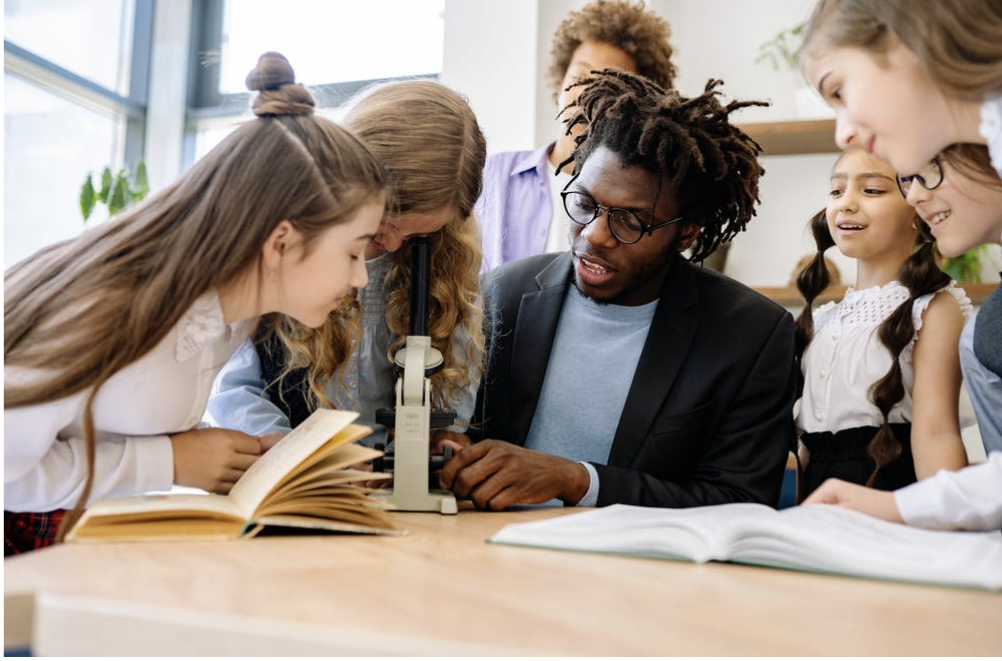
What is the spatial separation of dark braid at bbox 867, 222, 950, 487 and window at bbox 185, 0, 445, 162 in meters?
2.59

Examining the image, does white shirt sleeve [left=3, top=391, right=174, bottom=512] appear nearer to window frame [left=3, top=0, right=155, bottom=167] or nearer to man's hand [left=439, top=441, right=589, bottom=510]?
man's hand [left=439, top=441, right=589, bottom=510]

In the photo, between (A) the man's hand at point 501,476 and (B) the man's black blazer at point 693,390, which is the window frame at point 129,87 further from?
(A) the man's hand at point 501,476

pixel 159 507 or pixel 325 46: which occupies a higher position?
pixel 325 46

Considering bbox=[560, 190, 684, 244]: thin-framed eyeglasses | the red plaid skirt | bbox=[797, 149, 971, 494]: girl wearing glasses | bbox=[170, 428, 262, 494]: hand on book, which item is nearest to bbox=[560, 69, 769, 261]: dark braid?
bbox=[560, 190, 684, 244]: thin-framed eyeglasses

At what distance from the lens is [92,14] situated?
12.9 feet

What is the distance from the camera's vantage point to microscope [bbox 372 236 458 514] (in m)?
1.29

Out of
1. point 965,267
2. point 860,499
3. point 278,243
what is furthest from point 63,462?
point 965,267

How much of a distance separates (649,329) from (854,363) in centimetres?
42

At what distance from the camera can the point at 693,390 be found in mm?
1722

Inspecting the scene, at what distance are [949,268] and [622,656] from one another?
2.79m

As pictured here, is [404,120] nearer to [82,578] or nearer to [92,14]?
[82,578]

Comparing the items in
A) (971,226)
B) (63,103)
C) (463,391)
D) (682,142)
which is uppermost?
(63,103)

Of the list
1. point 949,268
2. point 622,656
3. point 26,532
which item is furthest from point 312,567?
point 949,268

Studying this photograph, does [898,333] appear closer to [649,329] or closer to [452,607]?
[649,329]
